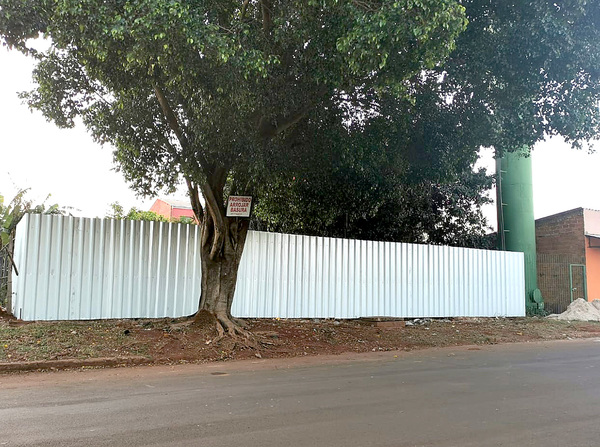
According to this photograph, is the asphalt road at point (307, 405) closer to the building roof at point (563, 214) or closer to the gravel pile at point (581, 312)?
the gravel pile at point (581, 312)

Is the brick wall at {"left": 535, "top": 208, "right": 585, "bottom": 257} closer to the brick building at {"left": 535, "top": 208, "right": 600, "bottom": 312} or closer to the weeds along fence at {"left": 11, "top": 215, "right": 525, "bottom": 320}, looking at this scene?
the brick building at {"left": 535, "top": 208, "right": 600, "bottom": 312}

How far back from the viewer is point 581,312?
18.1 metres

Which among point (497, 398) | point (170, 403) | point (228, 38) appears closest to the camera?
point (170, 403)

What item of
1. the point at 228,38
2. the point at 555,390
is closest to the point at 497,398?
the point at 555,390

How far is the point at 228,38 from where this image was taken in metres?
7.77

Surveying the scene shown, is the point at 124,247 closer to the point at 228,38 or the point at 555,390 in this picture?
the point at 228,38

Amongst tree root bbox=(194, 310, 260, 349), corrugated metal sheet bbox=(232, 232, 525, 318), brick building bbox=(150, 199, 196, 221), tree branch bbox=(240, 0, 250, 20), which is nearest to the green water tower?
corrugated metal sheet bbox=(232, 232, 525, 318)

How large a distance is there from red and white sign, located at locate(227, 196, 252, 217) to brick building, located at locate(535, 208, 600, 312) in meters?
14.5

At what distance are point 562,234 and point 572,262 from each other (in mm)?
1627

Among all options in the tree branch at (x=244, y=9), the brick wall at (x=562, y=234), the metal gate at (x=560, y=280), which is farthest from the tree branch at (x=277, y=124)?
the brick wall at (x=562, y=234)

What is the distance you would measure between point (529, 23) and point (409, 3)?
340cm

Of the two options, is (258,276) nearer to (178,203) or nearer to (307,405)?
(307,405)

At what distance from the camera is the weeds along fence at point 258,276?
34.8ft

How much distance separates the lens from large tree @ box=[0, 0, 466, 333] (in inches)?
291
